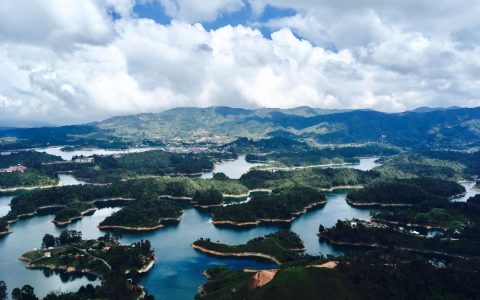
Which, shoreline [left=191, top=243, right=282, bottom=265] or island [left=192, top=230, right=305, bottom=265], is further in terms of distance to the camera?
island [left=192, top=230, right=305, bottom=265]

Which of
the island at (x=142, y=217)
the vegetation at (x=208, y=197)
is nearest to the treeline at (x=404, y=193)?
the vegetation at (x=208, y=197)

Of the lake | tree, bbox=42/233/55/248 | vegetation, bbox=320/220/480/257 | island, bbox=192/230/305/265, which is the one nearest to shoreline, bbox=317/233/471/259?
vegetation, bbox=320/220/480/257

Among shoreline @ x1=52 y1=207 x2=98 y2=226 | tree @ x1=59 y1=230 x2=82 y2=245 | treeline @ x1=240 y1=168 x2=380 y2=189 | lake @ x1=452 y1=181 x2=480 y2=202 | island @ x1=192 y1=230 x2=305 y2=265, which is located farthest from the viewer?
treeline @ x1=240 y1=168 x2=380 y2=189

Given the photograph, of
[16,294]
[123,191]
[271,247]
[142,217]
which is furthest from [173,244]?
[123,191]

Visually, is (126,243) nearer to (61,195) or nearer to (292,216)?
(292,216)

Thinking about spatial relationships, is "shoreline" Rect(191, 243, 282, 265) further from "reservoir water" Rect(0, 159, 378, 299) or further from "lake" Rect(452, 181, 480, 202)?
"lake" Rect(452, 181, 480, 202)

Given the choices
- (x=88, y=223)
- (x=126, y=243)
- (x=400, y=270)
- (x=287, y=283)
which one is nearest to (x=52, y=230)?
(x=88, y=223)

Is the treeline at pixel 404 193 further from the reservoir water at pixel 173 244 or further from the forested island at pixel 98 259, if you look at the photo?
the forested island at pixel 98 259
